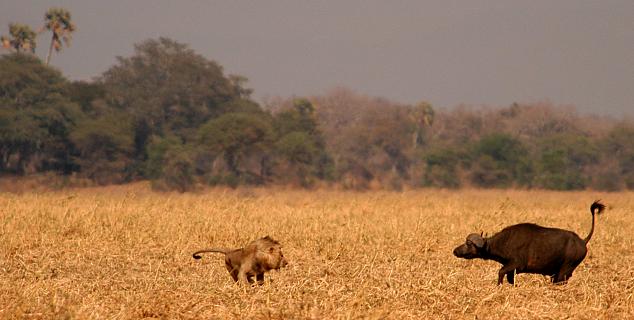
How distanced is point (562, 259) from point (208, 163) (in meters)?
41.0

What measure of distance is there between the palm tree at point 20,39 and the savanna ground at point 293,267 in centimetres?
4605

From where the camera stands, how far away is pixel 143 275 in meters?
9.48

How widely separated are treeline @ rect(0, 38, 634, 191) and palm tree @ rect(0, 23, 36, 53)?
23.3 feet

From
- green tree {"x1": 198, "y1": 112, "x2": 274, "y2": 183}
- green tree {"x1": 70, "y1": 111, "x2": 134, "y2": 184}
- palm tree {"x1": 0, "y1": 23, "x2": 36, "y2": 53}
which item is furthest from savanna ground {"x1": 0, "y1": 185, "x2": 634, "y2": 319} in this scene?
palm tree {"x1": 0, "y1": 23, "x2": 36, "y2": 53}

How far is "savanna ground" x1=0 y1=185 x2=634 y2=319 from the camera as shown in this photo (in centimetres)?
667

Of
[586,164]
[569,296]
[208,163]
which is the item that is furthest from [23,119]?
[569,296]

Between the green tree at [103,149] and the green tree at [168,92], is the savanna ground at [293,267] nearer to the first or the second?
the green tree at [103,149]

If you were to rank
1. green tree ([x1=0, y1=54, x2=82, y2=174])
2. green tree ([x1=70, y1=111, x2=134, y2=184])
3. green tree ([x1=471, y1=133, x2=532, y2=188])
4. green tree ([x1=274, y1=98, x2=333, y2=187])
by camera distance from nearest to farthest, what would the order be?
green tree ([x1=0, y1=54, x2=82, y2=174])
green tree ([x1=70, y1=111, x2=134, y2=184])
green tree ([x1=274, y1=98, x2=333, y2=187])
green tree ([x1=471, y1=133, x2=532, y2=188])

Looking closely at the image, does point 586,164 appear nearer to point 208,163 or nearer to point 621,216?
point 208,163

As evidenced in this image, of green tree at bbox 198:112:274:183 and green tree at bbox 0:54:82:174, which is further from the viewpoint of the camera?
green tree at bbox 198:112:274:183

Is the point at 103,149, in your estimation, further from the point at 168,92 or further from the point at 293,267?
the point at 293,267

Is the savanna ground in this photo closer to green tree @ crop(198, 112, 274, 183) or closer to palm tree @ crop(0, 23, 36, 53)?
green tree @ crop(198, 112, 274, 183)

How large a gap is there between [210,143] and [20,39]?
23882 millimetres

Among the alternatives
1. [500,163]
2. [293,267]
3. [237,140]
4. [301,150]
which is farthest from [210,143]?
[293,267]
